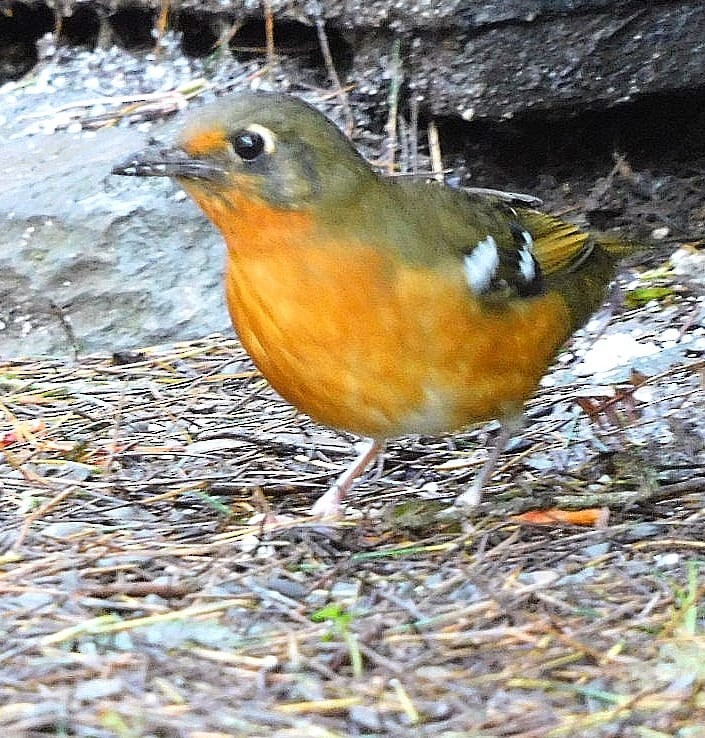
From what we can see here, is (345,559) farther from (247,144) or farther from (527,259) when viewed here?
(527,259)

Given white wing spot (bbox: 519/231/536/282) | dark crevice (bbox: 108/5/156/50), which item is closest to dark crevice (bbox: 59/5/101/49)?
dark crevice (bbox: 108/5/156/50)

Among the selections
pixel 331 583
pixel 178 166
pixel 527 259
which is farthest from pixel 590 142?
pixel 331 583

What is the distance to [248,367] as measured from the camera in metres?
4.48

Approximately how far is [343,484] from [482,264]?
0.73m

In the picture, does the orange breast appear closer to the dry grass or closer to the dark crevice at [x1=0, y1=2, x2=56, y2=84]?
the dry grass

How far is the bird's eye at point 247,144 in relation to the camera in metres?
2.88

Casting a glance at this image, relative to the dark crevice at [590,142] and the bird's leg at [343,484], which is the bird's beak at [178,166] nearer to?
the bird's leg at [343,484]

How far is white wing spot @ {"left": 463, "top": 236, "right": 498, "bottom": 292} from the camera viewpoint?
3121 mm

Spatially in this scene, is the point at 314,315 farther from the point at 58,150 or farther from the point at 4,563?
the point at 58,150

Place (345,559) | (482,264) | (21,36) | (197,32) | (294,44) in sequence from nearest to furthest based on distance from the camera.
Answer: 1. (345,559)
2. (482,264)
3. (294,44)
4. (197,32)
5. (21,36)

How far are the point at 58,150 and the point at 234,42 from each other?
3.15 feet

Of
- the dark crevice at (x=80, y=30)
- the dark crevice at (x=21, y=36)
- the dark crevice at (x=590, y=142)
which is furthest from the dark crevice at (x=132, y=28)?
the dark crevice at (x=590, y=142)

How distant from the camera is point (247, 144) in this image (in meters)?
2.89

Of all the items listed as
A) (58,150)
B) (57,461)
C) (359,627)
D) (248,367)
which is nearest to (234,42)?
(58,150)
